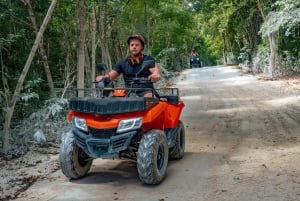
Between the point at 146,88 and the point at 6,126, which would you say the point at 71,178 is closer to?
the point at 146,88

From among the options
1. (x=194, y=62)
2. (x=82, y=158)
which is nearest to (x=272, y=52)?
(x=82, y=158)

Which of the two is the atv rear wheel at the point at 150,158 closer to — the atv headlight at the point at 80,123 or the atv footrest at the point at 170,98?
the atv headlight at the point at 80,123

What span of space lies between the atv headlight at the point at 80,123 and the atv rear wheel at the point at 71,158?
0.60 ft

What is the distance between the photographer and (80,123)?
5.16 m

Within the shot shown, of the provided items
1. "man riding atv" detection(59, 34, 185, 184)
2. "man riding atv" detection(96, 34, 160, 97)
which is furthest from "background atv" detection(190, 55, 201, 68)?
"man riding atv" detection(59, 34, 185, 184)

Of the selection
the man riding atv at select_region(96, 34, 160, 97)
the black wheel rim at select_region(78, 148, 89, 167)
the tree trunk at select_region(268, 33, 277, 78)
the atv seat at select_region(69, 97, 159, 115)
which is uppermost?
the tree trunk at select_region(268, 33, 277, 78)

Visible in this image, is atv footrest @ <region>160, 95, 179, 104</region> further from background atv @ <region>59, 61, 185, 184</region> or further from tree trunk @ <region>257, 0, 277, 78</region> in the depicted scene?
tree trunk @ <region>257, 0, 277, 78</region>

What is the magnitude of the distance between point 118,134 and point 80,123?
0.56 meters

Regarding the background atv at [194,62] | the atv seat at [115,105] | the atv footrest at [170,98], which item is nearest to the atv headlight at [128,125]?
the atv seat at [115,105]

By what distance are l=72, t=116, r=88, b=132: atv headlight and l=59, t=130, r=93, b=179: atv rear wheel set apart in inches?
7.2

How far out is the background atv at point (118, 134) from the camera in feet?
16.0

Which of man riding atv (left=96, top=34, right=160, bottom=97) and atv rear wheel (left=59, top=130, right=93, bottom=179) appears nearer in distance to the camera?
atv rear wheel (left=59, top=130, right=93, bottom=179)

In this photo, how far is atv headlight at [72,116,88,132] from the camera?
5.10m

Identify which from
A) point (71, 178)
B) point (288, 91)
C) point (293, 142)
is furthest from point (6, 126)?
point (288, 91)
